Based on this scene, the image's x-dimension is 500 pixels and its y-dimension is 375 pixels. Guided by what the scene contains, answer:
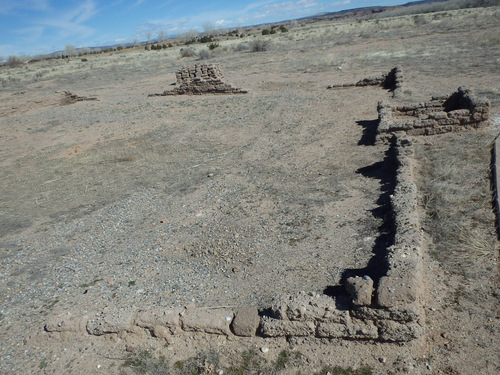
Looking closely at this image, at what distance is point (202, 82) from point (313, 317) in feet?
53.8

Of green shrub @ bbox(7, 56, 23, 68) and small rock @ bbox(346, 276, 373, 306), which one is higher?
green shrub @ bbox(7, 56, 23, 68)

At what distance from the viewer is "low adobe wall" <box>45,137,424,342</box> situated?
3621 millimetres

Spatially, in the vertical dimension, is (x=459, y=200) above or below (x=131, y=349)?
above

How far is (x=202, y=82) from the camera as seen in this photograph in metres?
18.5

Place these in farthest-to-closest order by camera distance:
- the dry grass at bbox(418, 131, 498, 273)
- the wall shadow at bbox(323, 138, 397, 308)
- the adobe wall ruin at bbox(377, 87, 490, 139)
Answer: the adobe wall ruin at bbox(377, 87, 490, 139)
the dry grass at bbox(418, 131, 498, 273)
the wall shadow at bbox(323, 138, 397, 308)

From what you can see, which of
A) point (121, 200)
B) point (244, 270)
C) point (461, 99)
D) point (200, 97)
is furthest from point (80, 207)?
point (200, 97)

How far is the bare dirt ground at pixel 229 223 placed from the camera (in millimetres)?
3912

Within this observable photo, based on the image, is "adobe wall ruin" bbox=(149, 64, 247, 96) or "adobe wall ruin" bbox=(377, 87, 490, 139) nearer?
"adobe wall ruin" bbox=(377, 87, 490, 139)

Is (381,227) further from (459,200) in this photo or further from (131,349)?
(131,349)

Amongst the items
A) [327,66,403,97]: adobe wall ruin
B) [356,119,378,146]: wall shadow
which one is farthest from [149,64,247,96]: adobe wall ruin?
[356,119,378,146]: wall shadow

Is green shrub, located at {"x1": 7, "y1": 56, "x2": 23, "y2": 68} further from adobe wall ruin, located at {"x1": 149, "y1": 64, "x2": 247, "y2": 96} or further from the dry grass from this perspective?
the dry grass

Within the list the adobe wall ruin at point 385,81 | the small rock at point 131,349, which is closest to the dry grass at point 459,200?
the small rock at point 131,349

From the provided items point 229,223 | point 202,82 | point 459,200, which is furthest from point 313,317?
point 202,82

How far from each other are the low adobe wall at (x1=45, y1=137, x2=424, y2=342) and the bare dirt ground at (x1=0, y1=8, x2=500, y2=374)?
0.38 ft
